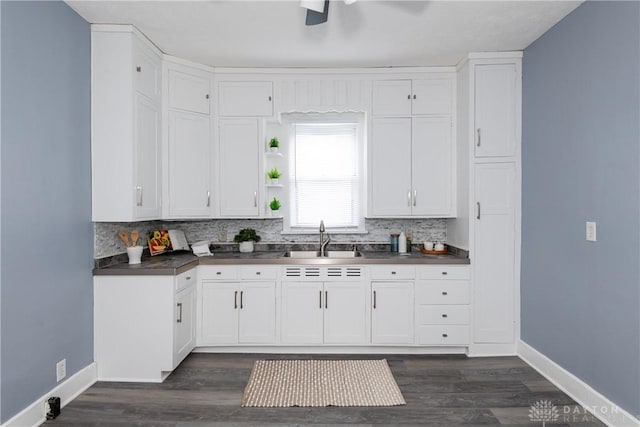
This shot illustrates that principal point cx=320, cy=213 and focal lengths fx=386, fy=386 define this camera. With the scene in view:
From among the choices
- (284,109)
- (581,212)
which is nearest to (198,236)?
(284,109)

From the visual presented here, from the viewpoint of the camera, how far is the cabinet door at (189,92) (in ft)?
11.6

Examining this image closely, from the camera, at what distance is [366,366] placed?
10.7 ft

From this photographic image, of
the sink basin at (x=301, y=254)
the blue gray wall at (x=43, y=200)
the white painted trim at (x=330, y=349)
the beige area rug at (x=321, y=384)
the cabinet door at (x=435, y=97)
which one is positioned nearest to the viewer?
the blue gray wall at (x=43, y=200)

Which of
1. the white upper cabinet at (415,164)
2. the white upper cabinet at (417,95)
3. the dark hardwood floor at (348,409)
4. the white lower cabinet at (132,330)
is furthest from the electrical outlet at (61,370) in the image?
the white upper cabinet at (417,95)

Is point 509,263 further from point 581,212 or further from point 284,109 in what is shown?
point 284,109

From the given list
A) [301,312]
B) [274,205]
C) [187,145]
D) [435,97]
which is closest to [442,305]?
[301,312]

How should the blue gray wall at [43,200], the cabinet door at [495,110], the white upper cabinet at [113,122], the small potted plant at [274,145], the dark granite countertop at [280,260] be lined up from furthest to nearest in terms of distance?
the small potted plant at [274,145]
the cabinet door at [495,110]
the dark granite countertop at [280,260]
the white upper cabinet at [113,122]
the blue gray wall at [43,200]

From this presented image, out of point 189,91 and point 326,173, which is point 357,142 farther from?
point 189,91

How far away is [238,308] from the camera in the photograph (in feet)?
11.5

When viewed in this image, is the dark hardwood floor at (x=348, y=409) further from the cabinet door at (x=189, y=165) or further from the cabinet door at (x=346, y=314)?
the cabinet door at (x=189, y=165)

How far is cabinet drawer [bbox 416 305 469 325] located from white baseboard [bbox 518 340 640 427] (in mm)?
536

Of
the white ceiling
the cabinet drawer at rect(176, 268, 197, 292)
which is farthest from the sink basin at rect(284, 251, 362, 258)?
the white ceiling

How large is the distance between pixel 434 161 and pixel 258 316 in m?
2.23

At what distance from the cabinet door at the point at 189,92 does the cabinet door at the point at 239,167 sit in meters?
0.26
